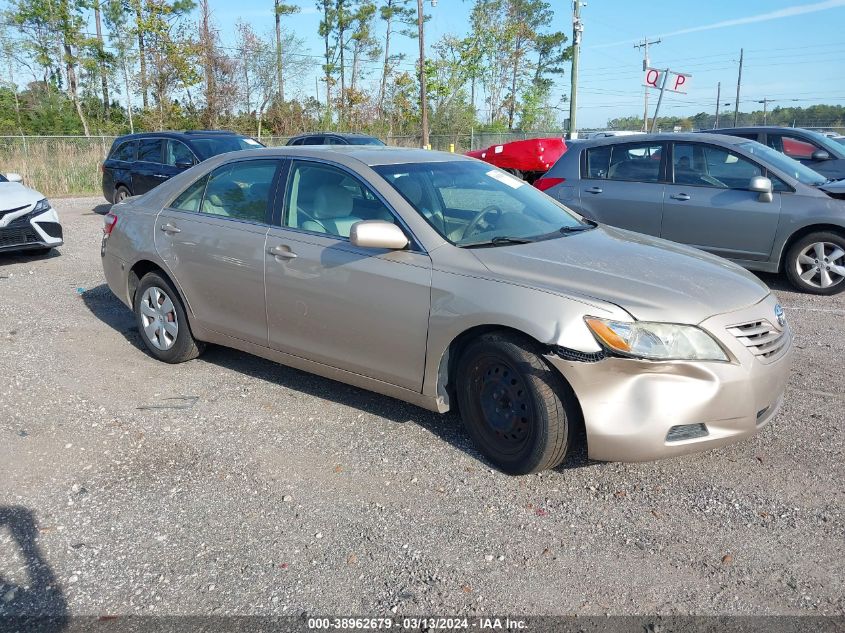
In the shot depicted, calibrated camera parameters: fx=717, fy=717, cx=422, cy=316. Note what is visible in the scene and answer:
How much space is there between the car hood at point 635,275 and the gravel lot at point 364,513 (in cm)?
92

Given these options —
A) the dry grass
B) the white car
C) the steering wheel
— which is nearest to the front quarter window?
the steering wheel

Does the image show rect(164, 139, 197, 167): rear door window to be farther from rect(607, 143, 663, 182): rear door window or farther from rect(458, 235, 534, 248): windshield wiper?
rect(458, 235, 534, 248): windshield wiper

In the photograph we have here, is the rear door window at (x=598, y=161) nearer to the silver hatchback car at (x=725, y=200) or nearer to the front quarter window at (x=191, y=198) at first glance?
the silver hatchback car at (x=725, y=200)

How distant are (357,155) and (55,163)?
21.7 m

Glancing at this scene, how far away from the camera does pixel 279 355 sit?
15.3 ft

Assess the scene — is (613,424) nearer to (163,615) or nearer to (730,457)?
(730,457)

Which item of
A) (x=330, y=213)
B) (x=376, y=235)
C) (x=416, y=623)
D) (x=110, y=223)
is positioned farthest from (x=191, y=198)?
(x=416, y=623)

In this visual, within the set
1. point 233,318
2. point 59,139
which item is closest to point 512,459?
point 233,318

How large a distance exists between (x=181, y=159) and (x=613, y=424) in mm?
11304

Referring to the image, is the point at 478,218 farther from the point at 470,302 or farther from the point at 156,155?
the point at 156,155

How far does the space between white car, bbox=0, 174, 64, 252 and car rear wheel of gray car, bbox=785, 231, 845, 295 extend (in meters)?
8.97

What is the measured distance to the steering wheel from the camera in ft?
13.5

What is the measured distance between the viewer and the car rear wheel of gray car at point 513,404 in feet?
11.3

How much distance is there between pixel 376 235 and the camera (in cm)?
384
